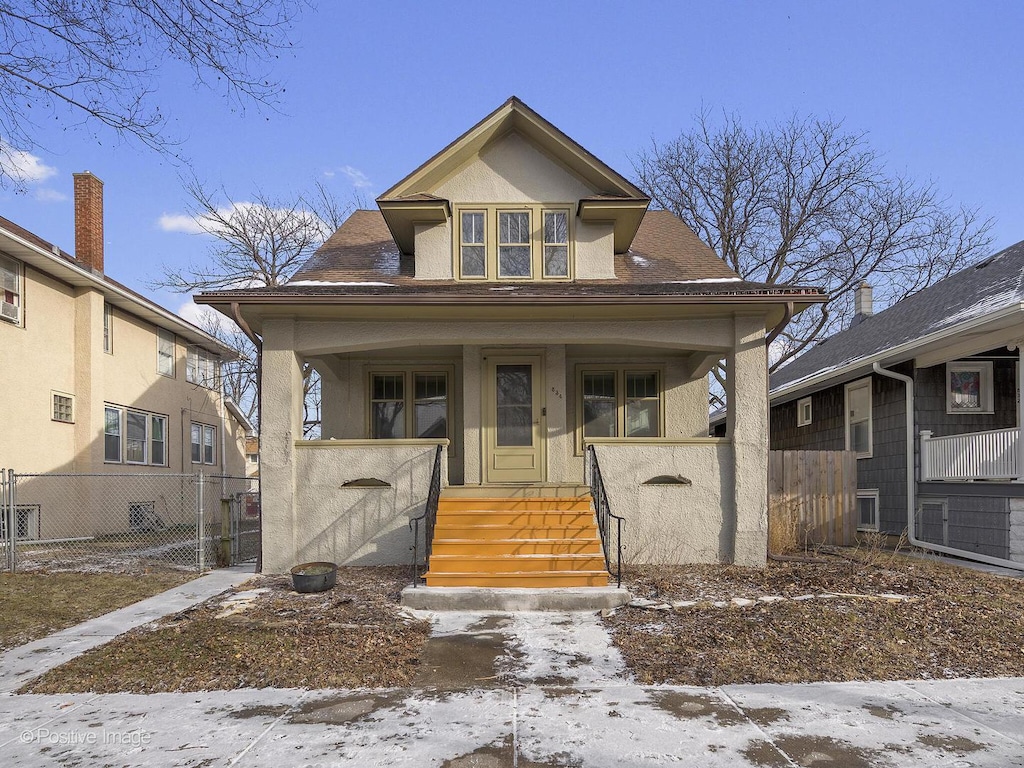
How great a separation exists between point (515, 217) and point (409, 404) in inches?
148

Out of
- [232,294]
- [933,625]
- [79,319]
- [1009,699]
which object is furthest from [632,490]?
[79,319]

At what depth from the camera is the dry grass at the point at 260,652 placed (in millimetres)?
5562

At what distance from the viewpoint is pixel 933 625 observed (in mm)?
6957

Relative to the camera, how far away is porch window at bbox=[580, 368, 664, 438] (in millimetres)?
12805

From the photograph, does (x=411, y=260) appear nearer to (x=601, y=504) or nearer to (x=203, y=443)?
(x=601, y=504)

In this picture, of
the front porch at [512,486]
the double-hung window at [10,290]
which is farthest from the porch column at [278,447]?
the double-hung window at [10,290]

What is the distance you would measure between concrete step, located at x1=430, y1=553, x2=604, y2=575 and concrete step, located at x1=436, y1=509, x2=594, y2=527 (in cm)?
81

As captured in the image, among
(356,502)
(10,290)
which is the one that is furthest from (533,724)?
(10,290)

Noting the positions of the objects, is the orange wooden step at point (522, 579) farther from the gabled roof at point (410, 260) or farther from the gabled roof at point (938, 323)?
the gabled roof at point (938, 323)

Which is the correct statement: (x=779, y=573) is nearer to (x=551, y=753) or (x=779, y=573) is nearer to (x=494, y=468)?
(x=494, y=468)

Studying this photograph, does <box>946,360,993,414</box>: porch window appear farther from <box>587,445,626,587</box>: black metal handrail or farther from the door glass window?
the door glass window

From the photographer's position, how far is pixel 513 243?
12.1m

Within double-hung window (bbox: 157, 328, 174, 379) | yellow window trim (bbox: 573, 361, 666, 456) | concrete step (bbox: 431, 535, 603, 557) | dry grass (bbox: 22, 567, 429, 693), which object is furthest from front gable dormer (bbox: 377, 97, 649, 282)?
double-hung window (bbox: 157, 328, 174, 379)

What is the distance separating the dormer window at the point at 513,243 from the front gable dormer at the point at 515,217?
0.7 inches
